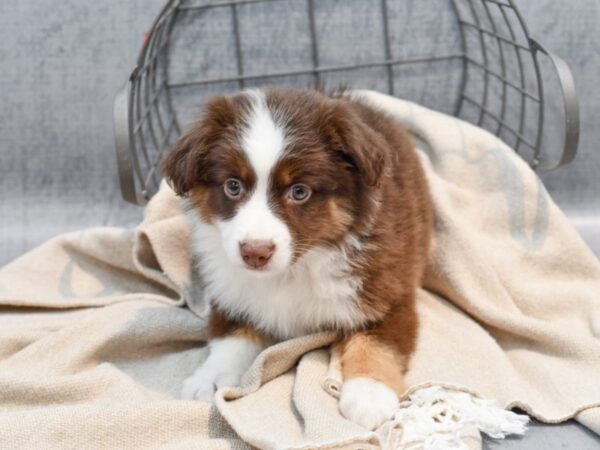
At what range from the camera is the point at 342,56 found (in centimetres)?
402

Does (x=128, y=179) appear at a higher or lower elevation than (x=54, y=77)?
lower

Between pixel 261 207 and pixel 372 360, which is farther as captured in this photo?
pixel 372 360

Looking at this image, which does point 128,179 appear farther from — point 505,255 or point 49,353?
point 505,255

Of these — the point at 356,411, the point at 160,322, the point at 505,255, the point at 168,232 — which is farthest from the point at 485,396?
the point at 168,232

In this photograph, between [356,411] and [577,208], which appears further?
[577,208]

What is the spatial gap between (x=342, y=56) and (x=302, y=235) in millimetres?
1888

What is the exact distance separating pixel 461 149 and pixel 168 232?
150cm

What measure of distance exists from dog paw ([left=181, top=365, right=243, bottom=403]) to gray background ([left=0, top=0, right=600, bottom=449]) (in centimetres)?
176

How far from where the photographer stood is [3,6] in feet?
13.0

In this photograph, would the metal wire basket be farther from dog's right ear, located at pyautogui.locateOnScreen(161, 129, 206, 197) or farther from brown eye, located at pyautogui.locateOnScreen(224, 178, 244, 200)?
brown eye, located at pyautogui.locateOnScreen(224, 178, 244, 200)

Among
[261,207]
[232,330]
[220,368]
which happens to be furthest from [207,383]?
[261,207]

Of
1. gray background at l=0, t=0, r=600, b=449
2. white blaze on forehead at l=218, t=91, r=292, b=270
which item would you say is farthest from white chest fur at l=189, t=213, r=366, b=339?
gray background at l=0, t=0, r=600, b=449

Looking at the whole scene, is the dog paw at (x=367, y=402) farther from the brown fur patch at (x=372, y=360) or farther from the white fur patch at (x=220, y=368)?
the white fur patch at (x=220, y=368)

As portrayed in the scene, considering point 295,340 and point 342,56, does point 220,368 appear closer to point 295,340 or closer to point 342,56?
point 295,340
